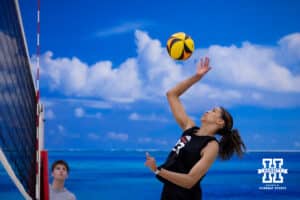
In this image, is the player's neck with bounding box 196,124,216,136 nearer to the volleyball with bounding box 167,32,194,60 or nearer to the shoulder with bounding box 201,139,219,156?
the shoulder with bounding box 201,139,219,156

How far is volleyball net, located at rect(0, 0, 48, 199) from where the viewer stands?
3.24 meters

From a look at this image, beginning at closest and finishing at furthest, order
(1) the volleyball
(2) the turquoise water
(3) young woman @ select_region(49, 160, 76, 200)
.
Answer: (3) young woman @ select_region(49, 160, 76, 200) < (1) the volleyball < (2) the turquoise water

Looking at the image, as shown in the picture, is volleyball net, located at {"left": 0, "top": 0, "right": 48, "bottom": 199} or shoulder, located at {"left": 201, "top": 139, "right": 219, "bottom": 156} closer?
shoulder, located at {"left": 201, "top": 139, "right": 219, "bottom": 156}

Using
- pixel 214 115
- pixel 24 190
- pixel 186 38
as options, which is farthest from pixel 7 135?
pixel 186 38

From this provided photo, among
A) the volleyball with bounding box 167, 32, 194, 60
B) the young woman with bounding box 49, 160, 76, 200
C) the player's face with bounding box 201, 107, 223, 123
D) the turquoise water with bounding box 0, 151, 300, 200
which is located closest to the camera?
the player's face with bounding box 201, 107, 223, 123

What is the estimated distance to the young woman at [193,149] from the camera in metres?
3.04

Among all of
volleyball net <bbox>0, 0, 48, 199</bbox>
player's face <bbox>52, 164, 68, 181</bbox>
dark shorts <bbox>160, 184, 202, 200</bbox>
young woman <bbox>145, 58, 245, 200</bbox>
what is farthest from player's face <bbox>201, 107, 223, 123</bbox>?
player's face <bbox>52, 164, 68, 181</bbox>

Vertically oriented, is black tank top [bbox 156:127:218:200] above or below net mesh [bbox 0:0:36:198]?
below

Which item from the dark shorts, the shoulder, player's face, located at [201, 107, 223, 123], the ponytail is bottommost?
the dark shorts

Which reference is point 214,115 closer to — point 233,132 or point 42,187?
point 233,132

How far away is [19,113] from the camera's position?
3.54 m

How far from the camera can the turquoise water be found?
16.3 m

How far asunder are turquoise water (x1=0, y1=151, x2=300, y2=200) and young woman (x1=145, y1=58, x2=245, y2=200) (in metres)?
12.4

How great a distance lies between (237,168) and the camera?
2195cm
